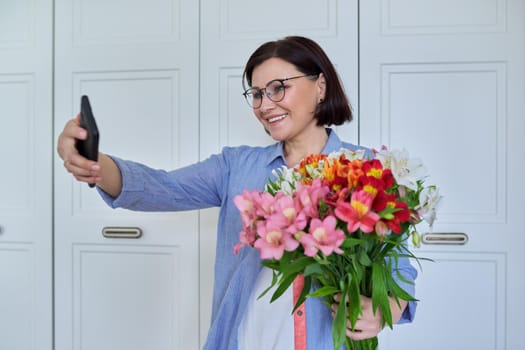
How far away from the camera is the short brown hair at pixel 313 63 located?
3.13 feet

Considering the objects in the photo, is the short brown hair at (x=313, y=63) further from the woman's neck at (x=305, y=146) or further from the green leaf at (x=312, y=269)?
the green leaf at (x=312, y=269)

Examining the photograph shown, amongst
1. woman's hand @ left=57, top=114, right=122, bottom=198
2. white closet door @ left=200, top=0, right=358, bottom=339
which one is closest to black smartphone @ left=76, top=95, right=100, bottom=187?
woman's hand @ left=57, top=114, right=122, bottom=198

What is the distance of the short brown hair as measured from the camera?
37.5 inches

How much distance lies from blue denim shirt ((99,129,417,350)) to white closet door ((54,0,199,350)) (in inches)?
23.8

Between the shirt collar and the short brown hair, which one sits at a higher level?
the short brown hair

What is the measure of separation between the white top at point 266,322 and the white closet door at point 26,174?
1.21 meters

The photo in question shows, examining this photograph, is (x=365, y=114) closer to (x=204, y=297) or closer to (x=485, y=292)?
(x=485, y=292)

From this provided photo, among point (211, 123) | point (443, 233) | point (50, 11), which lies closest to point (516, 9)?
point (443, 233)

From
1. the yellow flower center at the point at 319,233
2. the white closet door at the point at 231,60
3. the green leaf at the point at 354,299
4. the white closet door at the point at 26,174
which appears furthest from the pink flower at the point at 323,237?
the white closet door at the point at 26,174

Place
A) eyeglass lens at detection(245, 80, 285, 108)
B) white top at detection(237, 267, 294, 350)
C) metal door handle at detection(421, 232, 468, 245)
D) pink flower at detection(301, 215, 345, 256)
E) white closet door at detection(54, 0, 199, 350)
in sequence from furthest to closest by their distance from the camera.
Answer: white closet door at detection(54, 0, 199, 350) → metal door handle at detection(421, 232, 468, 245) → eyeglass lens at detection(245, 80, 285, 108) → white top at detection(237, 267, 294, 350) → pink flower at detection(301, 215, 345, 256)

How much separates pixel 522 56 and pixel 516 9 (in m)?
0.18

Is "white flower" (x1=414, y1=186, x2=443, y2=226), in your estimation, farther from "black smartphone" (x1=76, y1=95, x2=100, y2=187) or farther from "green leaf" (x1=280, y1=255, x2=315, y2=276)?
"black smartphone" (x1=76, y1=95, x2=100, y2=187)

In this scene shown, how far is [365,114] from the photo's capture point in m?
1.52

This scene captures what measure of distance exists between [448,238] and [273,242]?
3.81 feet
